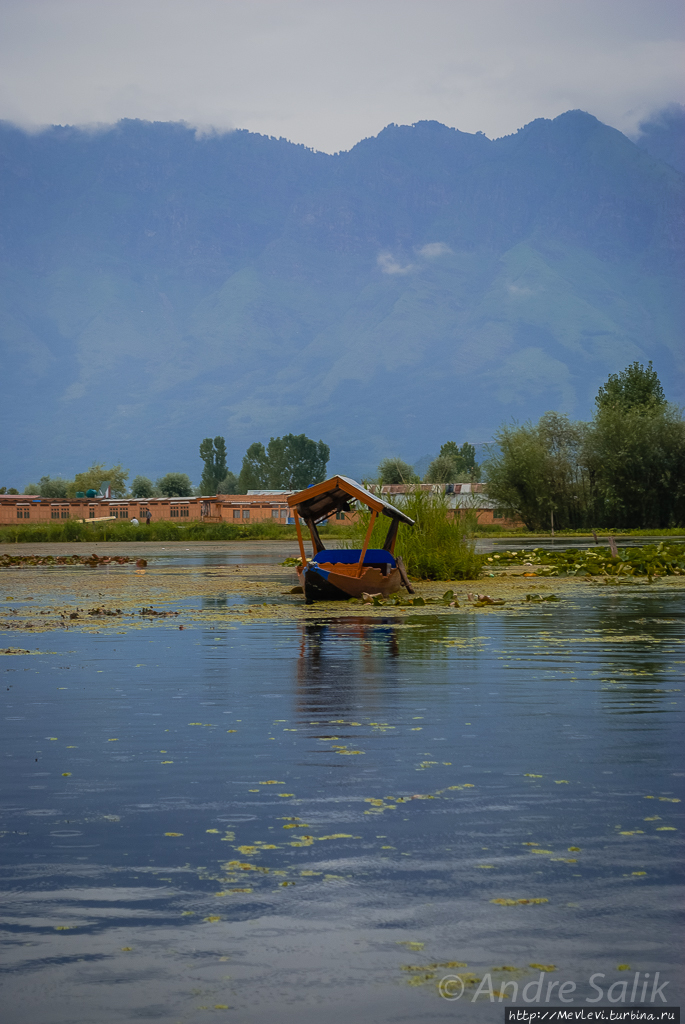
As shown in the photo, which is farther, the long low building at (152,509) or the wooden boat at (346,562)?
the long low building at (152,509)

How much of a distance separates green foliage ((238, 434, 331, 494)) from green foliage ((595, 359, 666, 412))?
10624 cm

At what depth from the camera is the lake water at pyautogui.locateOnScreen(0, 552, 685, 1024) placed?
4.03m

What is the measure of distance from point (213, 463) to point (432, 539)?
547ft

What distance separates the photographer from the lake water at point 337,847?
4027 mm

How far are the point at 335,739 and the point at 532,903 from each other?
3.62 m

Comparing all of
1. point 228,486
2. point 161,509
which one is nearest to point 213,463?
point 228,486

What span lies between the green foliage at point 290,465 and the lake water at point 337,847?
177 m

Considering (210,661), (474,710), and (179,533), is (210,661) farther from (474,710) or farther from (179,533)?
(179,533)

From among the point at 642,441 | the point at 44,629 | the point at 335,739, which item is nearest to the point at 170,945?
the point at 335,739

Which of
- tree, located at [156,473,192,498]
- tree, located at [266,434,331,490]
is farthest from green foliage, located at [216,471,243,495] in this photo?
tree, located at [156,473,192,498]

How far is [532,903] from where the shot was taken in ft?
15.3

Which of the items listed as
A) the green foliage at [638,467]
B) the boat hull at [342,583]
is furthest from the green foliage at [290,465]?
the boat hull at [342,583]

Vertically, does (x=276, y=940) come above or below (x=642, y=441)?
below

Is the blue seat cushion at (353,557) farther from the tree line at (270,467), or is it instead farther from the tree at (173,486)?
the tree line at (270,467)
